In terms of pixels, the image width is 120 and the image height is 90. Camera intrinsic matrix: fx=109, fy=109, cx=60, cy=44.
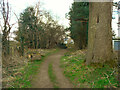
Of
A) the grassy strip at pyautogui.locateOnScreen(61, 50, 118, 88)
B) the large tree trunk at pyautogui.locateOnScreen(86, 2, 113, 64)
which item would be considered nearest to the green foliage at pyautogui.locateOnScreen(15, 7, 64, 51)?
the large tree trunk at pyautogui.locateOnScreen(86, 2, 113, 64)

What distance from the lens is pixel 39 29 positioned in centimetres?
1936

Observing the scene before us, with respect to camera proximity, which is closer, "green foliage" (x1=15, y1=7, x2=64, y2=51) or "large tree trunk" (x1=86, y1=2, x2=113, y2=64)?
"large tree trunk" (x1=86, y1=2, x2=113, y2=64)

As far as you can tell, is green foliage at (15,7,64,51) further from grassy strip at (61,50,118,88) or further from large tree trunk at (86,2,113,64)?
grassy strip at (61,50,118,88)

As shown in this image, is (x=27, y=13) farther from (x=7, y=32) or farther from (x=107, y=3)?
(x=107, y=3)

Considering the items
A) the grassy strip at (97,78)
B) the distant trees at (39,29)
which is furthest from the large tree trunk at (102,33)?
the distant trees at (39,29)

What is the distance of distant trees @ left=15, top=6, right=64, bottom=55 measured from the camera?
57.9 ft

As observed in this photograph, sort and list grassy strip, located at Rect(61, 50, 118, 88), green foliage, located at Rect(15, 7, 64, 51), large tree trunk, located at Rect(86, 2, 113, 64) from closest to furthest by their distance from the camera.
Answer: grassy strip, located at Rect(61, 50, 118, 88), large tree trunk, located at Rect(86, 2, 113, 64), green foliage, located at Rect(15, 7, 64, 51)

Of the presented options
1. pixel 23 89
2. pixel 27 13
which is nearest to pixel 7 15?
pixel 23 89

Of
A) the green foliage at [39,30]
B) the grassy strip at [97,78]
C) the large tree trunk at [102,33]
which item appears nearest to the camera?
the grassy strip at [97,78]

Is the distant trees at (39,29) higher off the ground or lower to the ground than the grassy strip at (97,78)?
higher

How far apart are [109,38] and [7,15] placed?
7.19m

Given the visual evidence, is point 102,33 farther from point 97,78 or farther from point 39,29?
point 39,29

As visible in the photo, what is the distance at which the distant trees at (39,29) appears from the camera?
17.6m

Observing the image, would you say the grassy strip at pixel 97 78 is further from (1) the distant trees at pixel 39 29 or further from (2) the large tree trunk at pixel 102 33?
(1) the distant trees at pixel 39 29
